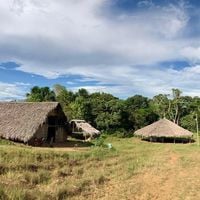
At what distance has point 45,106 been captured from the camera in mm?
25812

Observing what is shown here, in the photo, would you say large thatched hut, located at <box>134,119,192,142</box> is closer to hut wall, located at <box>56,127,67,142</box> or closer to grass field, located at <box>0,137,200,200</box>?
hut wall, located at <box>56,127,67,142</box>

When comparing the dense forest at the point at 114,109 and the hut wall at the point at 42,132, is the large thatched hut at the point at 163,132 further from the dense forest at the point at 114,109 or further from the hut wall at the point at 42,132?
the hut wall at the point at 42,132

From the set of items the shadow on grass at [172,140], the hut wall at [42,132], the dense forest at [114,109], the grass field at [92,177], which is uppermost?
the dense forest at [114,109]

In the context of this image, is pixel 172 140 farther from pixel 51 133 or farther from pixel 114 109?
pixel 51 133

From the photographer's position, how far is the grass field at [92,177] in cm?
1164

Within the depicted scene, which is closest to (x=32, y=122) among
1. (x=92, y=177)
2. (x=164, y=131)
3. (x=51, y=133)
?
(x=51, y=133)

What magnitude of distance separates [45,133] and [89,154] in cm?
673

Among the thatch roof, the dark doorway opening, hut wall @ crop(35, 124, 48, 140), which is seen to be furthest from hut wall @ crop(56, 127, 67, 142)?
the thatch roof

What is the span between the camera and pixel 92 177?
45.9 feet

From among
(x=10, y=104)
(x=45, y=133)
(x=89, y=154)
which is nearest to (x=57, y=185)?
(x=89, y=154)

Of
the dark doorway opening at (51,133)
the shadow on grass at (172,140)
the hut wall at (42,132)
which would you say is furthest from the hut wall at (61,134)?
the shadow on grass at (172,140)

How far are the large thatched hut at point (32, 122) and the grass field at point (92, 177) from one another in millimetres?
5346

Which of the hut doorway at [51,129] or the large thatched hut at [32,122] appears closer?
the large thatched hut at [32,122]

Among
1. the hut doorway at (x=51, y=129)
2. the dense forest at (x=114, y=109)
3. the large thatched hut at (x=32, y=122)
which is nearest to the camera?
the large thatched hut at (x=32, y=122)
